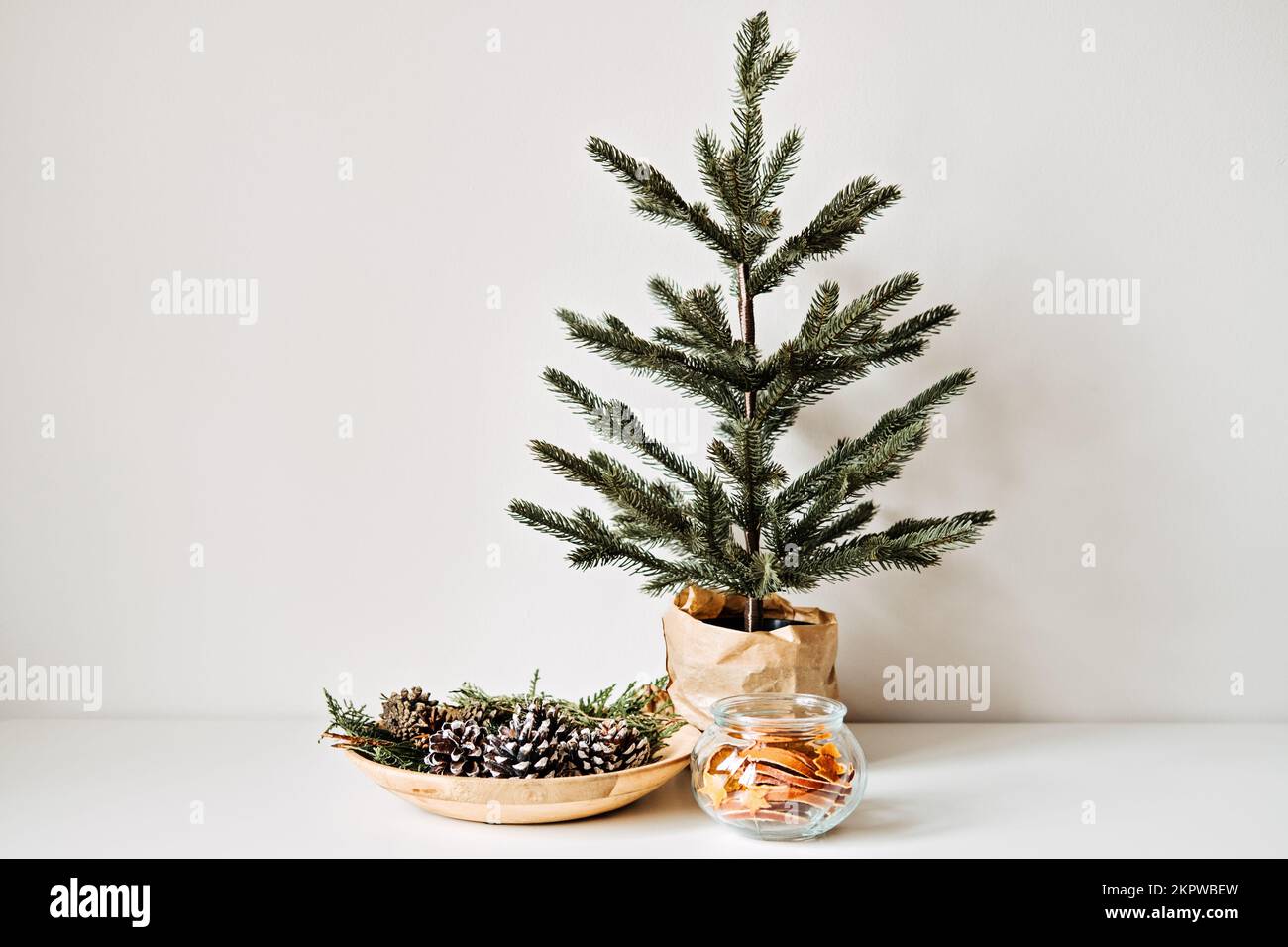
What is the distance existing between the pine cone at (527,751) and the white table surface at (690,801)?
0.05 metres

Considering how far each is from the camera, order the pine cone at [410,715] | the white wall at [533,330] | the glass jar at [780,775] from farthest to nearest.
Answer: the white wall at [533,330], the pine cone at [410,715], the glass jar at [780,775]

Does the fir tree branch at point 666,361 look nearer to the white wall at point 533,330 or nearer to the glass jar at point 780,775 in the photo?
the white wall at point 533,330

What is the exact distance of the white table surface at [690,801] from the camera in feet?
2.74

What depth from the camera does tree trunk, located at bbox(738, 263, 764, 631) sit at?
3.40 ft

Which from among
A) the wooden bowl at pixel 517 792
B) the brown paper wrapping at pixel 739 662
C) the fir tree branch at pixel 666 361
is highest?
the fir tree branch at pixel 666 361

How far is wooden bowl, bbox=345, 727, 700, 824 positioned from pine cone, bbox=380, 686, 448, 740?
6cm

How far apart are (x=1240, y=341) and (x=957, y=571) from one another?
0.43 m

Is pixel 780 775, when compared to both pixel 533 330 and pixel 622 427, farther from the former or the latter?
pixel 533 330

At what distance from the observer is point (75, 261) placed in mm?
1262

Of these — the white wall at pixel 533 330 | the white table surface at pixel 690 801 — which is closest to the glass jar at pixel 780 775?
the white table surface at pixel 690 801

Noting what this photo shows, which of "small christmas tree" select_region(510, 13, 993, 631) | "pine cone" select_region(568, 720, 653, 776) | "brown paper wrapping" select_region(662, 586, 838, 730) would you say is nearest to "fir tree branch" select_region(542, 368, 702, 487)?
"small christmas tree" select_region(510, 13, 993, 631)

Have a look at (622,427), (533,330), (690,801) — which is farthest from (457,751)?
(533,330)

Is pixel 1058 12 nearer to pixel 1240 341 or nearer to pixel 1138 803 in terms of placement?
pixel 1240 341

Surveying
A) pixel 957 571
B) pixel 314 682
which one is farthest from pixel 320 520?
pixel 957 571
